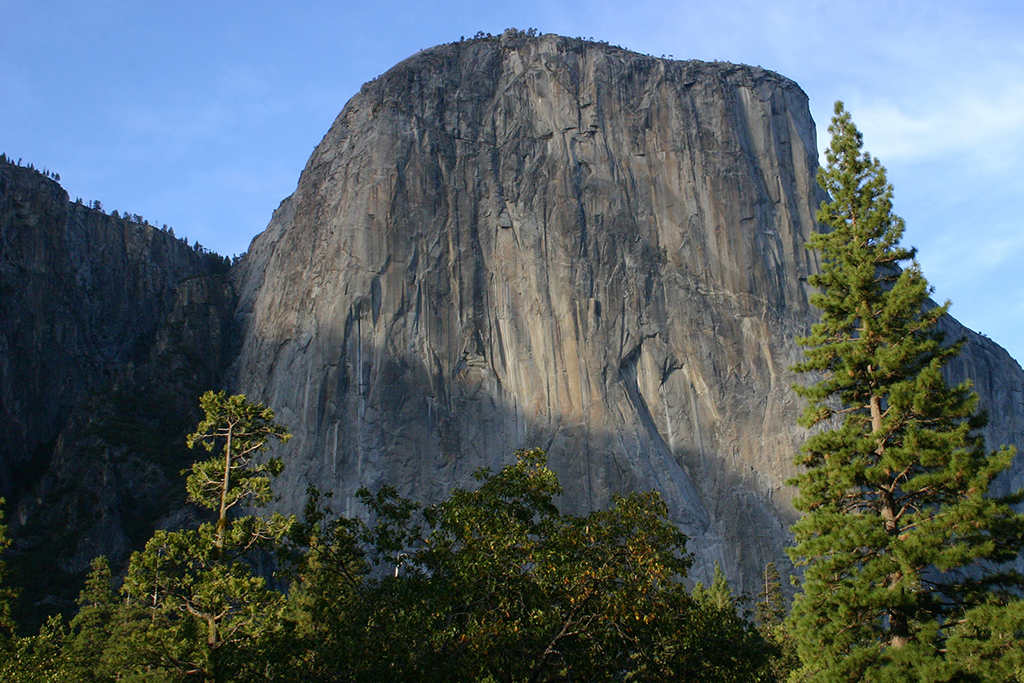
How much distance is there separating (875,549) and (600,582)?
7360 mm

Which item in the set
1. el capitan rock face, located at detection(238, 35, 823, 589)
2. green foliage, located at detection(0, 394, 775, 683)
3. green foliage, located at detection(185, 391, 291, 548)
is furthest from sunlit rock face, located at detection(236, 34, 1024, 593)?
green foliage, located at detection(0, 394, 775, 683)

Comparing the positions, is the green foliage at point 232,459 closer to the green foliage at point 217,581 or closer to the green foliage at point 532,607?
the green foliage at point 217,581

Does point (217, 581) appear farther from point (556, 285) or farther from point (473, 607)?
point (556, 285)

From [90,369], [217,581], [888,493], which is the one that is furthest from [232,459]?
[90,369]

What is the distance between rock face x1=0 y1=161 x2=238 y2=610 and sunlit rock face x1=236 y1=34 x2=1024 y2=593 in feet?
22.3

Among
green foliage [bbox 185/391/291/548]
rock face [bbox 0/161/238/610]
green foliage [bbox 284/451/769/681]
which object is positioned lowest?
green foliage [bbox 284/451/769/681]

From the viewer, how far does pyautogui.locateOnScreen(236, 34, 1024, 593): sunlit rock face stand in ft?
230

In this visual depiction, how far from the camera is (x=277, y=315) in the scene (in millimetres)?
80438

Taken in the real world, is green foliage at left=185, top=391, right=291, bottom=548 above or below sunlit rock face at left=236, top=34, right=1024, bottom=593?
below

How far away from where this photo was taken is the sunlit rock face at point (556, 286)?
70000 millimetres

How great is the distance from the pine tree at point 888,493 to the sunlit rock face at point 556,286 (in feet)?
150

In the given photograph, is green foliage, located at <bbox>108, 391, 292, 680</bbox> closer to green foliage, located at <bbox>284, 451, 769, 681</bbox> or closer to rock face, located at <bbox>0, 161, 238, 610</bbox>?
green foliage, located at <bbox>284, 451, 769, 681</bbox>

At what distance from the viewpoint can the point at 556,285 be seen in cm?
→ 7675

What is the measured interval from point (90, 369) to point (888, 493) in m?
80.1
